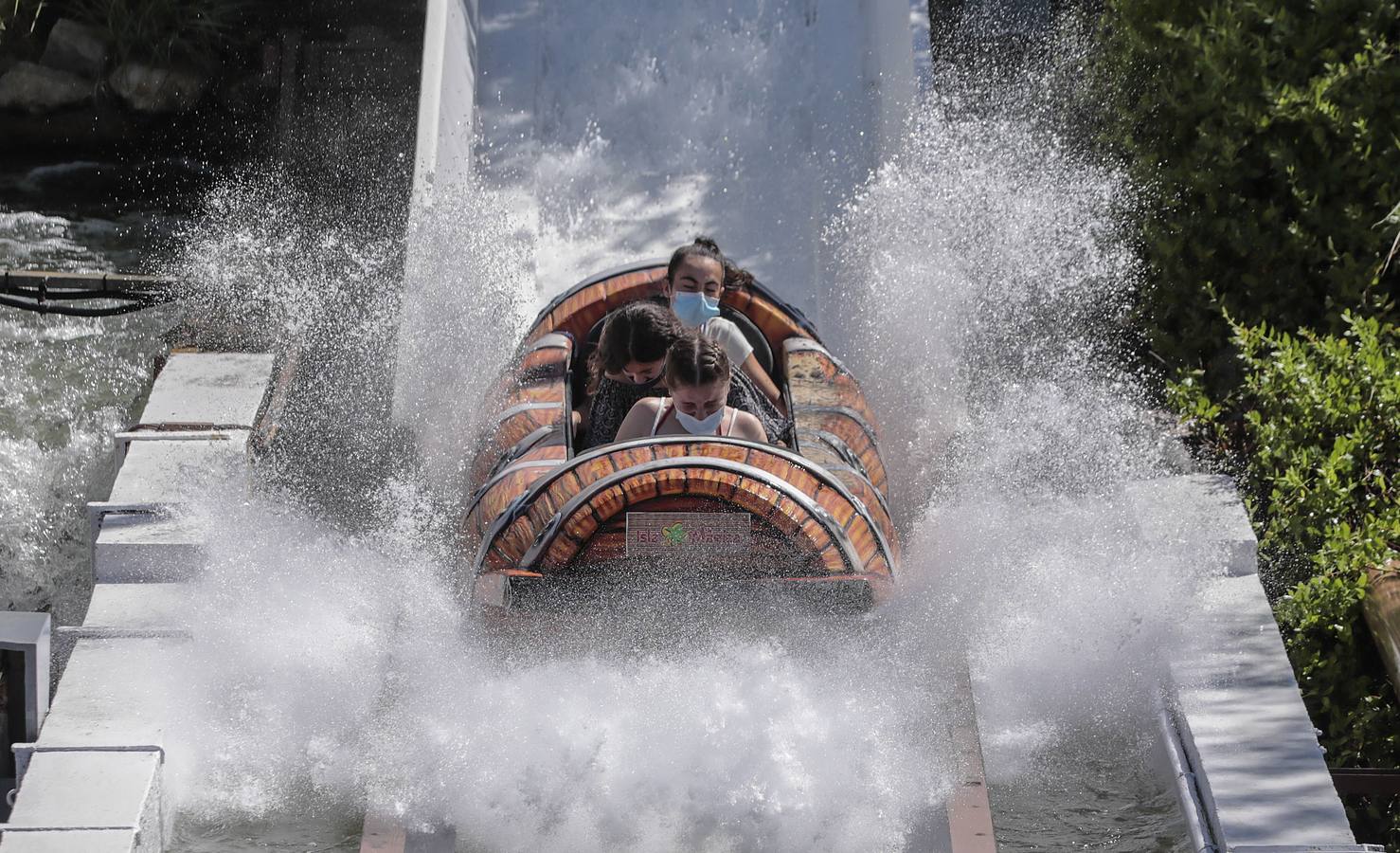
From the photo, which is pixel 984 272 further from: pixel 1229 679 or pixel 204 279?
pixel 204 279

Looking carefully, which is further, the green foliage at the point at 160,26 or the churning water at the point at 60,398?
the green foliage at the point at 160,26

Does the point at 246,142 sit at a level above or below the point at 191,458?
above

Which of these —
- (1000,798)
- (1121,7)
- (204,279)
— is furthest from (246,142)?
(1000,798)

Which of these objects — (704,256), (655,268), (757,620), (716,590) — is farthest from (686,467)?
(655,268)

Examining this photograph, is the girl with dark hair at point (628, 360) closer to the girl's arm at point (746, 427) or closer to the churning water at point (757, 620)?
the girl's arm at point (746, 427)

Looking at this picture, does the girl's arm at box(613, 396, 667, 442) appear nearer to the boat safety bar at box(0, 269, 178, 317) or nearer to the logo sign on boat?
the logo sign on boat

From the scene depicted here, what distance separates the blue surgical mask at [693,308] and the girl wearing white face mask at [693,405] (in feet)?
2.34

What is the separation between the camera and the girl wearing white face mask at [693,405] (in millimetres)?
3834

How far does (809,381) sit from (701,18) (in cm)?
379

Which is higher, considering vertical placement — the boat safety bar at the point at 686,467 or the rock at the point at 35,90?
the rock at the point at 35,90

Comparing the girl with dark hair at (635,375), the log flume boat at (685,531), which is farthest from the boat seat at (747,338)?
the log flume boat at (685,531)

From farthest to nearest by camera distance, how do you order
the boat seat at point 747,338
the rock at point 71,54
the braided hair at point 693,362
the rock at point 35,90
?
the rock at point 71,54, the rock at point 35,90, the boat seat at point 747,338, the braided hair at point 693,362

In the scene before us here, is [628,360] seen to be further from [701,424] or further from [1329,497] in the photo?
[1329,497]

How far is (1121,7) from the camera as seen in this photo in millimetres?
6207
